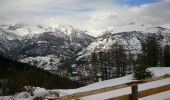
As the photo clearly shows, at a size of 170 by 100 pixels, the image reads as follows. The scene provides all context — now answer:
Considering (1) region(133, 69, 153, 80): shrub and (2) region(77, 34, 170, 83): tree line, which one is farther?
(2) region(77, 34, 170, 83): tree line

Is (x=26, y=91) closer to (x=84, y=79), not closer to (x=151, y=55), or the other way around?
(x=151, y=55)

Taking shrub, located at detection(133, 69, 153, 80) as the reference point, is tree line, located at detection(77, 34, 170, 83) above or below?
below

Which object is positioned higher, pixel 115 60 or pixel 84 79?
pixel 115 60

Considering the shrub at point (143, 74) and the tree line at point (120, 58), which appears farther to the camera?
the tree line at point (120, 58)

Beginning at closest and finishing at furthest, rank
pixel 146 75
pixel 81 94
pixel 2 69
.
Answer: pixel 81 94 < pixel 146 75 < pixel 2 69

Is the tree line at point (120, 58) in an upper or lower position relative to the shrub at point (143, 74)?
lower

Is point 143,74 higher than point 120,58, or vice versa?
point 143,74

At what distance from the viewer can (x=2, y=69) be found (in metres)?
87.1

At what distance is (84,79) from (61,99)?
105m

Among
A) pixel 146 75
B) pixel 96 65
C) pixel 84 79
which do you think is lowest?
pixel 84 79


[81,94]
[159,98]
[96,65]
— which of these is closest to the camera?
[81,94]

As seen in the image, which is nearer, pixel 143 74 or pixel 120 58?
pixel 143 74

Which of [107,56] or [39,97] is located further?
[107,56]

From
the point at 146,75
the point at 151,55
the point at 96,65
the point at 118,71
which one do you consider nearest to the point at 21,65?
the point at 96,65
